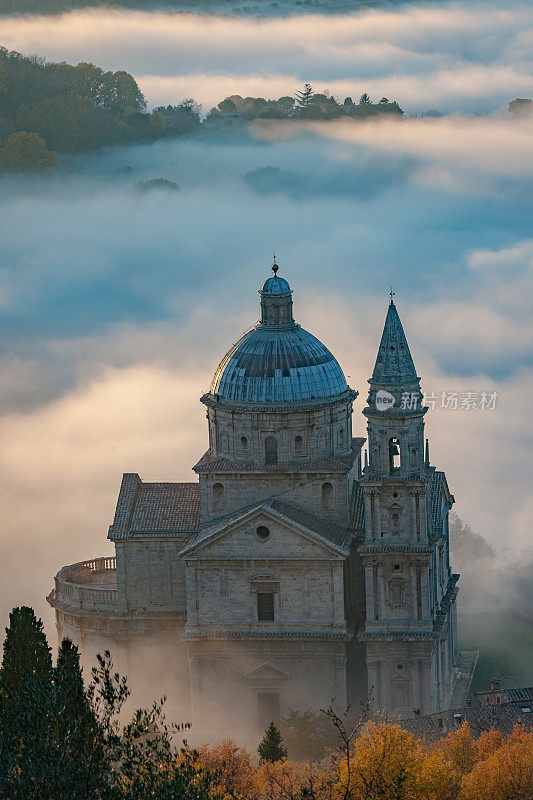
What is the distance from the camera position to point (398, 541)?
284 feet

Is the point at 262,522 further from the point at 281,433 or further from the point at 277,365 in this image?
the point at 277,365

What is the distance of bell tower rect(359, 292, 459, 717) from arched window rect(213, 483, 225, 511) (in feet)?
25.3

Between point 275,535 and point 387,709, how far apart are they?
9332mm

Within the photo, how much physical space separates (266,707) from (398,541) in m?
9.94

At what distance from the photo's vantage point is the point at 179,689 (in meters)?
90.6

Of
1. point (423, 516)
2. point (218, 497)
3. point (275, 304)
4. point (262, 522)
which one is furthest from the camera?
point (275, 304)

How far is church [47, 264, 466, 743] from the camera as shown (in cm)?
8638

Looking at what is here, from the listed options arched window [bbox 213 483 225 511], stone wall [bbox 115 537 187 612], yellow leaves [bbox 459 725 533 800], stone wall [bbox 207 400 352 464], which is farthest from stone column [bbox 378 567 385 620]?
yellow leaves [bbox 459 725 533 800]

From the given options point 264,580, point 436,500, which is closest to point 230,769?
point 264,580

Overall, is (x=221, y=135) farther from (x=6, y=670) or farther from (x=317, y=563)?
(x=6, y=670)

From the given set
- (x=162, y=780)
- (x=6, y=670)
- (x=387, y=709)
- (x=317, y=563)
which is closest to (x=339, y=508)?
(x=317, y=563)

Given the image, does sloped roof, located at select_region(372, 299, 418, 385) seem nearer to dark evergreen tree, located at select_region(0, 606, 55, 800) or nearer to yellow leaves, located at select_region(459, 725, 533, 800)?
yellow leaves, located at select_region(459, 725, 533, 800)

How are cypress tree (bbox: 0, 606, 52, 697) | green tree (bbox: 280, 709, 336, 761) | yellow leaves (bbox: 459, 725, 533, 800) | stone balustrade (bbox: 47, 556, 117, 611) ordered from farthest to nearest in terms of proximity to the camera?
stone balustrade (bbox: 47, 556, 117, 611) → green tree (bbox: 280, 709, 336, 761) → cypress tree (bbox: 0, 606, 52, 697) → yellow leaves (bbox: 459, 725, 533, 800)

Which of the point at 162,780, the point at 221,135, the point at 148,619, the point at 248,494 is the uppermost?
the point at 221,135
